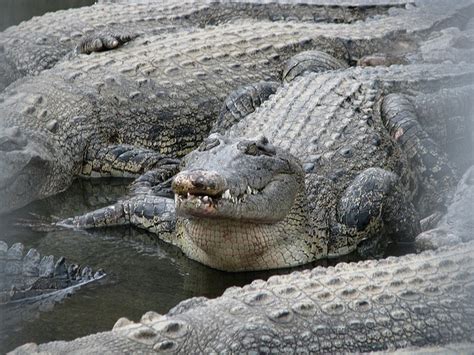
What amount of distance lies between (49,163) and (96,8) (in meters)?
2.72

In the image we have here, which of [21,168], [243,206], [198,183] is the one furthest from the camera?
[21,168]

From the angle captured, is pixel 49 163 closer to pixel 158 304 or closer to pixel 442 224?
pixel 158 304

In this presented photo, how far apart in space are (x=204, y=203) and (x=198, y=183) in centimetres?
12

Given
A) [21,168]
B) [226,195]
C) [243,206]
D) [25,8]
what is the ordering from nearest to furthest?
[226,195] → [243,206] → [21,168] → [25,8]

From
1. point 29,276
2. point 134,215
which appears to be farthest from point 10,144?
point 29,276

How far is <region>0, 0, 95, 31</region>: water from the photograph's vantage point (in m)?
7.84

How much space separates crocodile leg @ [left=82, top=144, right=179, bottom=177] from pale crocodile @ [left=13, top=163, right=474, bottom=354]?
2972 millimetres

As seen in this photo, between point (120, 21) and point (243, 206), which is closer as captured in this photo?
point (243, 206)

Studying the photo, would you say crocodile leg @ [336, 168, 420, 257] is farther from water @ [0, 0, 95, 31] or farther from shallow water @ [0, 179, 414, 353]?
water @ [0, 0, 95, 31]

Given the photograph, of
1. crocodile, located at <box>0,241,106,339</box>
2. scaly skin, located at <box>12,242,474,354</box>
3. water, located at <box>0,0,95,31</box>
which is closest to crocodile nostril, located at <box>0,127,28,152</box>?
Result: water, located at <box>0,0,95,31</box>

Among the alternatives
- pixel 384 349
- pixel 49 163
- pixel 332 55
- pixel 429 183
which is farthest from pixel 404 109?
pixel 384 349

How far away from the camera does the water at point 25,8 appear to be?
25.7 ft

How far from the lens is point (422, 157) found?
22.3ft

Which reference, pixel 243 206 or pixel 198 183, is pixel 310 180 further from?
pixel 198 183
